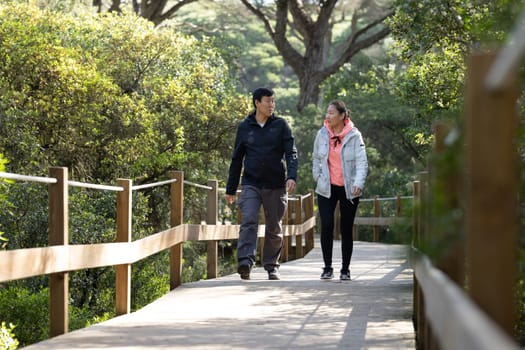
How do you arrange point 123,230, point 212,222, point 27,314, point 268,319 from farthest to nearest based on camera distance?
point 27,314
point 212,222
point 123,230
point 268,319

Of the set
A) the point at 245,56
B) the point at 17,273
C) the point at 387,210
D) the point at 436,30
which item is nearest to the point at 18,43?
the point at 436,30

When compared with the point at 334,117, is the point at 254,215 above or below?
below

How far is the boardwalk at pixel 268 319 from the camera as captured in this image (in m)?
6.30

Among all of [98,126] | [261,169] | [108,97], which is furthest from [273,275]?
[98,126]

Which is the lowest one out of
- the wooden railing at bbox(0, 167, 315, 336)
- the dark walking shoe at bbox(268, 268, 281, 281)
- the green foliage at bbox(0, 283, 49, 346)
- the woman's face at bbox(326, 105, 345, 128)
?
the green foliage at bbox(0, 283, 49, 346)

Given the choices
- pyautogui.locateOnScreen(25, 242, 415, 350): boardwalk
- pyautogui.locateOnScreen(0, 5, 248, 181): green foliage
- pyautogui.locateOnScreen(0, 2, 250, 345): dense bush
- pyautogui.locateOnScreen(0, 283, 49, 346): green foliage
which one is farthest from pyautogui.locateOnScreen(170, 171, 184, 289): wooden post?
pyautogui.locateOnScreen(0, 5, 248, 181): green foliage

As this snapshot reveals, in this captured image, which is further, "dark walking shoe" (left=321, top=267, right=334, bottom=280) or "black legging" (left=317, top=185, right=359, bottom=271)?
"dark walking shoe" (left=321, top=267, right=334, bottom=280)

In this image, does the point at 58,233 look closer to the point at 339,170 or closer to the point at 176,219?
the point at 176,219

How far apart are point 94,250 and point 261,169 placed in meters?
3.57

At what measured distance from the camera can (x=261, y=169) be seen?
427 inches

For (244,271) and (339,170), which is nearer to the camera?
(339,170)

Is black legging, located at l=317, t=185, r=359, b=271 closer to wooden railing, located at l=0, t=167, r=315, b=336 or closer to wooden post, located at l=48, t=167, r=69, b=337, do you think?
wooden railing, located at l=0, t=167, r=315, b=336

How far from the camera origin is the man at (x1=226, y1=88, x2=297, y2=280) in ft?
35.6

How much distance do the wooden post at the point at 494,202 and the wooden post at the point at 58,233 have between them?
173 inches
